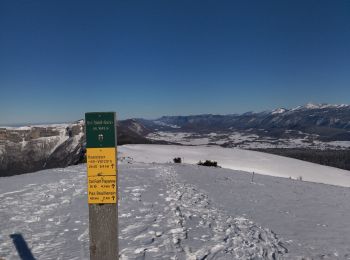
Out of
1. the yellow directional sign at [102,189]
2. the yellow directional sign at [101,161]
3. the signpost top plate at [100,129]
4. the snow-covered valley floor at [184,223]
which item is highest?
the signpost top plate at [100,129]

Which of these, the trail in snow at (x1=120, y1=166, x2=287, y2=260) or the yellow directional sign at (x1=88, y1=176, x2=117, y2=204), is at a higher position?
the yellow directional sign at (x1=88, y1=176, x2=117, y2=204)

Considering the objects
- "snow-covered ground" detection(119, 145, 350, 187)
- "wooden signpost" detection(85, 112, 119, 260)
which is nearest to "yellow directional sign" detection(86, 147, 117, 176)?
"wooden signpost" detection(85, 112, 119, 260)

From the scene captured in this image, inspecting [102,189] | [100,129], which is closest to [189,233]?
[102,189]

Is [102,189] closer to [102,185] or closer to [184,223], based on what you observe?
[102,185]

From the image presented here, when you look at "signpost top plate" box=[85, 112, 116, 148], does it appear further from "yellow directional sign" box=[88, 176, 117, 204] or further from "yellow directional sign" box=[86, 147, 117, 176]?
"yellow directional sign" box=[88, 176, 117, 204]

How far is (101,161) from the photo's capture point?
13.5ft

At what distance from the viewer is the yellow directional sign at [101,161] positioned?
4086 mm

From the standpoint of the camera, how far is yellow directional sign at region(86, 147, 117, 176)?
13.4 feet

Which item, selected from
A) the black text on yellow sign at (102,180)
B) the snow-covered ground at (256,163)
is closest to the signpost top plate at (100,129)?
the black text on yellow sign at (102,180)

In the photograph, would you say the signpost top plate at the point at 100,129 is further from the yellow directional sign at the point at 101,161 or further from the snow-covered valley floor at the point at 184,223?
the snow-covered valley floor at the point at 184,223

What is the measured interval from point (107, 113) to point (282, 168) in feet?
197

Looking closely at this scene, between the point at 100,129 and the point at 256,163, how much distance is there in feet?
199

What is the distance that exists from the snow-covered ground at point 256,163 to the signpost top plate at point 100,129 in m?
46.7

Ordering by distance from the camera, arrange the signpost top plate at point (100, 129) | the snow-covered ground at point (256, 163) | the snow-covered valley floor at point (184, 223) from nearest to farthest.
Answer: the signpost top plate at point (100, 129)
the snow-covered valley floor at point (184, 223)
the snow-covered ground at point (256, 163)
